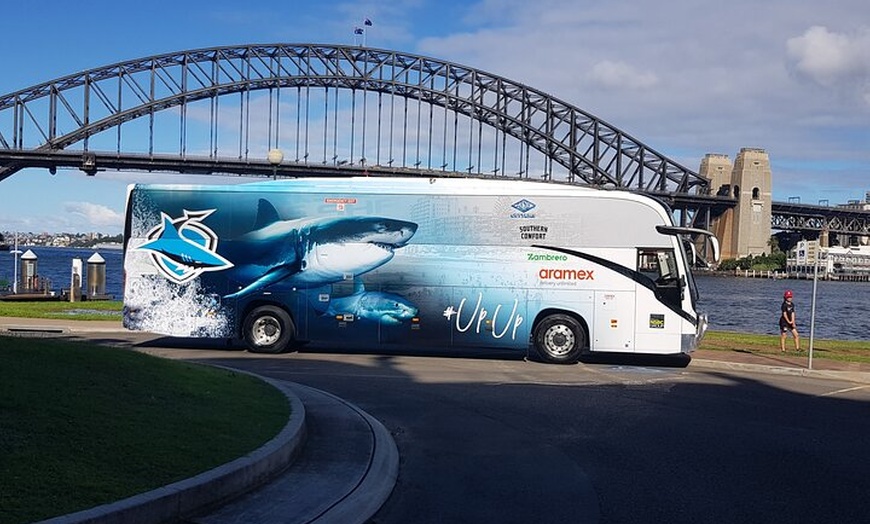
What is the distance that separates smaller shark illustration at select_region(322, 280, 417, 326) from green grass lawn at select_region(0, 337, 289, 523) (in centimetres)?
736

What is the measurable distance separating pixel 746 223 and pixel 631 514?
137 meters

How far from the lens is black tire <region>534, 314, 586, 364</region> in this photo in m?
18.5

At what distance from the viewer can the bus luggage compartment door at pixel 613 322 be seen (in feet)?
60.1

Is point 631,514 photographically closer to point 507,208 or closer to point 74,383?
point 74,383

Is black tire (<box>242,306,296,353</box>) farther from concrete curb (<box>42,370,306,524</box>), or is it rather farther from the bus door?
concrete curb (<box>42,370,306,524</box>)

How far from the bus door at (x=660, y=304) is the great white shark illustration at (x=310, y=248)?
509cm

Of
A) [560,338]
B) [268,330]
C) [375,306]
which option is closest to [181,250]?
[268,330]

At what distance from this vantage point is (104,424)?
7785mm

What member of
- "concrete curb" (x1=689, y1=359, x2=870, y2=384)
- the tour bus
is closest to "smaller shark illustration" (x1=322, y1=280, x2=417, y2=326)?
the tour bus

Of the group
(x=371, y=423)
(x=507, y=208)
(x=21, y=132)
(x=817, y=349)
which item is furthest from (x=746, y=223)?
(x=371, y=423)

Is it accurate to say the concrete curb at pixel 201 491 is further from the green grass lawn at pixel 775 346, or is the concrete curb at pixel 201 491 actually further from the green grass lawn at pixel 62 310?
the green grass lawn at pixel 62 310

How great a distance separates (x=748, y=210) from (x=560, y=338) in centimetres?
12601

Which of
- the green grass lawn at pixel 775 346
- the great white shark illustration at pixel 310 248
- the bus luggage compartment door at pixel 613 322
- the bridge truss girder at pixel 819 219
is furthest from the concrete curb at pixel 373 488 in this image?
the bridge truss girder at pixel 819 219

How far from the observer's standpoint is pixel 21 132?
99.1 metres
